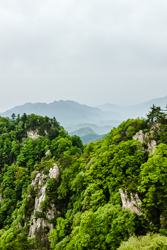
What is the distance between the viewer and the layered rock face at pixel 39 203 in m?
29.0

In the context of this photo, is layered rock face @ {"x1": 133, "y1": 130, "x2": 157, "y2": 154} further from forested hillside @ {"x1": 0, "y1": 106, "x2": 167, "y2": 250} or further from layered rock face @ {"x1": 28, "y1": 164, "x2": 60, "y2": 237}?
layered rock face @ {"x1": 28, "y1": 164, "x2": 60, "y2": 237}

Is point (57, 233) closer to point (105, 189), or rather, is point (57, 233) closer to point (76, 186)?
point (76, 186)

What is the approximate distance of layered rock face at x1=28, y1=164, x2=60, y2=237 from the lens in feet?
95.1

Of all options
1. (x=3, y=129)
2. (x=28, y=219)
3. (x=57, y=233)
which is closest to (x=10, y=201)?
(x=28, y=219)

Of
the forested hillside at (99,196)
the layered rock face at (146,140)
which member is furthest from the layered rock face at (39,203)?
the layered rock face at (146,140)

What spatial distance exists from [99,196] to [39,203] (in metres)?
16.6

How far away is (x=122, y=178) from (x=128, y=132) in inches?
376

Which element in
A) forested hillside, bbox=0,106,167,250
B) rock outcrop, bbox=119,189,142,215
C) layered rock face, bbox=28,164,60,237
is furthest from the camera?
layered rock face, bbox=28,164,60,237

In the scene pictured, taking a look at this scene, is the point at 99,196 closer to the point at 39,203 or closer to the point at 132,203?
the point at 132,203

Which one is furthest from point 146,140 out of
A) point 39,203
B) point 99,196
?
point 39,203

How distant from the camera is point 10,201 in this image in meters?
43.1

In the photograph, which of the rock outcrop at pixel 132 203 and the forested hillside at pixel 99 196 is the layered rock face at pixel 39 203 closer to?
the forested hillside at pixel 99 196

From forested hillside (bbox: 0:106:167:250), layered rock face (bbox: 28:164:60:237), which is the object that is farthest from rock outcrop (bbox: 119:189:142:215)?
layered rock face (bbox: 28:164:60:237)

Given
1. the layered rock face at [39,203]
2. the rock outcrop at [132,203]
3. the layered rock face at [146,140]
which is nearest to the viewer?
the rock outcrop at [132,203]
